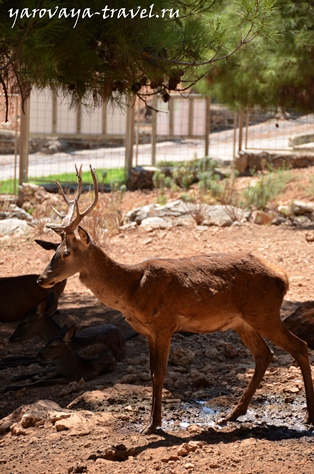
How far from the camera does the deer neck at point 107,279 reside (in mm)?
4816

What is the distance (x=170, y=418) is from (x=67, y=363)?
1.42 meters

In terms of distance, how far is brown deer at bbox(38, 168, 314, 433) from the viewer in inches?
191

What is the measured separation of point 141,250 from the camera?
37.6 feet

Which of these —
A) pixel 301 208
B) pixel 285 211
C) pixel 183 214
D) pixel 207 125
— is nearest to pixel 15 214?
pixel 183 214

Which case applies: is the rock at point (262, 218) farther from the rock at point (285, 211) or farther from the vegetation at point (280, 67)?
the vegetation at point (280, 67)

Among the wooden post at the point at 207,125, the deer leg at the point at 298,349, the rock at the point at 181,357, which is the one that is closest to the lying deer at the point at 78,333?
the rock at the point at 181,357

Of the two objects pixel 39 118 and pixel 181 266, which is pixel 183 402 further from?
pixel 39 118

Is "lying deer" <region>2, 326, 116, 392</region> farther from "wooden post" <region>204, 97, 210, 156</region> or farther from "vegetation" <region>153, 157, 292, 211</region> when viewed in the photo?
"wooden post" <region>204, 97, 210, 156</region>

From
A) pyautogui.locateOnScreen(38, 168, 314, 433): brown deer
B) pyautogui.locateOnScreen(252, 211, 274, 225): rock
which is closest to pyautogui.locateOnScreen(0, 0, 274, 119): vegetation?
pyautogui.locateOnScreen(38, 168, 314, 433): brown deer

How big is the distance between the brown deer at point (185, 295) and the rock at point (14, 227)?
7736 millimetres

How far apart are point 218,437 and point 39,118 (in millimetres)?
15904

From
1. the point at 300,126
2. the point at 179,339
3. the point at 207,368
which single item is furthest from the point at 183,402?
the point at 300,126

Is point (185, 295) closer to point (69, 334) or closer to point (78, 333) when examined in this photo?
point (69, 334)

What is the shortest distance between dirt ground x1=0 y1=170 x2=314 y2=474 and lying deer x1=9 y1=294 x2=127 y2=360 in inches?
8.3
